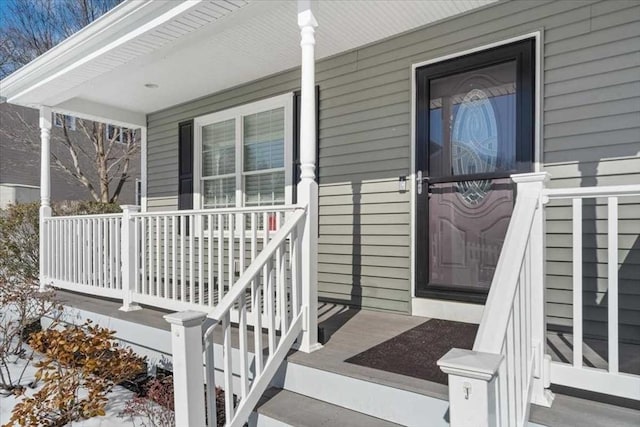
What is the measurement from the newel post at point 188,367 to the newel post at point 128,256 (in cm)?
238

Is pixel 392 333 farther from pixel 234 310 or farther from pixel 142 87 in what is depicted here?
pixel 142 87

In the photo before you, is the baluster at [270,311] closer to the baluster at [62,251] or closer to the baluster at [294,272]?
the baluster at [294,272]

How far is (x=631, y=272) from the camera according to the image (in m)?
A: 2.86

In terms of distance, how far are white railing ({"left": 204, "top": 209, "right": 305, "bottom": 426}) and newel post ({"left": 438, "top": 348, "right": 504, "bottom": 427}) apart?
1.28 meters

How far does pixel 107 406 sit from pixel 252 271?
1.78m

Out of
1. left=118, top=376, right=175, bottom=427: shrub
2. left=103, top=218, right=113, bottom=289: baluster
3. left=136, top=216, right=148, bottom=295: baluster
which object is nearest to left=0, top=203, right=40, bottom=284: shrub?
left=103, top=218, right=113, bottom=289: baluster

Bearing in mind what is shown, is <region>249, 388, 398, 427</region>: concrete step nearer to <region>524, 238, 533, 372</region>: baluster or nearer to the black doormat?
the black doormat

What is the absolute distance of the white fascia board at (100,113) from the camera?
18.7 feet

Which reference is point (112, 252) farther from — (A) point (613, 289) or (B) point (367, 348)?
(A) point (613, 289)

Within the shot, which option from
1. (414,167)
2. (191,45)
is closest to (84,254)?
(191,45)

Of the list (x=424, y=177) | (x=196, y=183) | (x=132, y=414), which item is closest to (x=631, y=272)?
(x=424, y=177)

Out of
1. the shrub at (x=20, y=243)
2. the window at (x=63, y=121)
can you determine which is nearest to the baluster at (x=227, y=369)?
the shrub at (x=20, y=243)

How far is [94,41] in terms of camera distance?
3.98m

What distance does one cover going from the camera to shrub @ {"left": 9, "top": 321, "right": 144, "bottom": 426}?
2773mm
